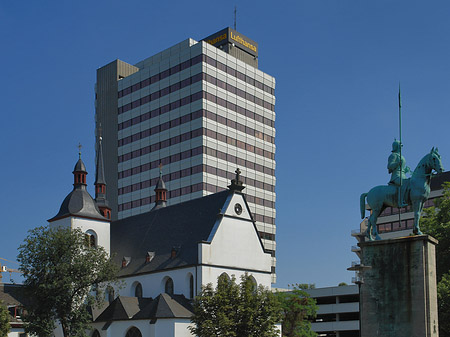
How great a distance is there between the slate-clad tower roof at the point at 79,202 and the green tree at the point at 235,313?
83.2ft

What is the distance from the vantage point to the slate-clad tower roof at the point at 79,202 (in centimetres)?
7000

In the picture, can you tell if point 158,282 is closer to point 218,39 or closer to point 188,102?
point 188,102

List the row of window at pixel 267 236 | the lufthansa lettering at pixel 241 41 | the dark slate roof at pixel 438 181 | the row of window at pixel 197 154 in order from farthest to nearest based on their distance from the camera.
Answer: the lufthansa lettering at pixel 241 41
the row of window at pixel 267 236
the dark slate roof at pixel 438 181
the row of window at pixel 197 154

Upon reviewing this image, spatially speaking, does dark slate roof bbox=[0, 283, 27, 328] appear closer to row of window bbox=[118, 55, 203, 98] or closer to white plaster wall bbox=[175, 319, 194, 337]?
white plaster wall bbox=[175, 319, 194, 337]

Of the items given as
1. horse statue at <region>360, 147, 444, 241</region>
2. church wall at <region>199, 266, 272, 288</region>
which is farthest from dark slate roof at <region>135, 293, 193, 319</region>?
horse statue at <region>360, 147, 444, 241</region>

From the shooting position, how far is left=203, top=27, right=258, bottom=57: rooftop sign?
126 meters

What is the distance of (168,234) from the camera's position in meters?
65.8

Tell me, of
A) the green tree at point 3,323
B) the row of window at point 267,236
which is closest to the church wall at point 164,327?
the green tree at point 3,323

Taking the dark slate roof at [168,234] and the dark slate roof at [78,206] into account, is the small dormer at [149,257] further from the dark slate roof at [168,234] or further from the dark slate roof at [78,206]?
the dark slate roof at [78,206]

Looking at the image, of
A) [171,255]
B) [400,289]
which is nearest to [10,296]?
[171,255]

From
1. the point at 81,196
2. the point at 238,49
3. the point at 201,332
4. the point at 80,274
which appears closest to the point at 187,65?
the point at 238,49

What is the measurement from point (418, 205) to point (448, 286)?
2203 centimetres

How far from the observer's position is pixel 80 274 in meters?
54.2

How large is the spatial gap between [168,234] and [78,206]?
11214mm
